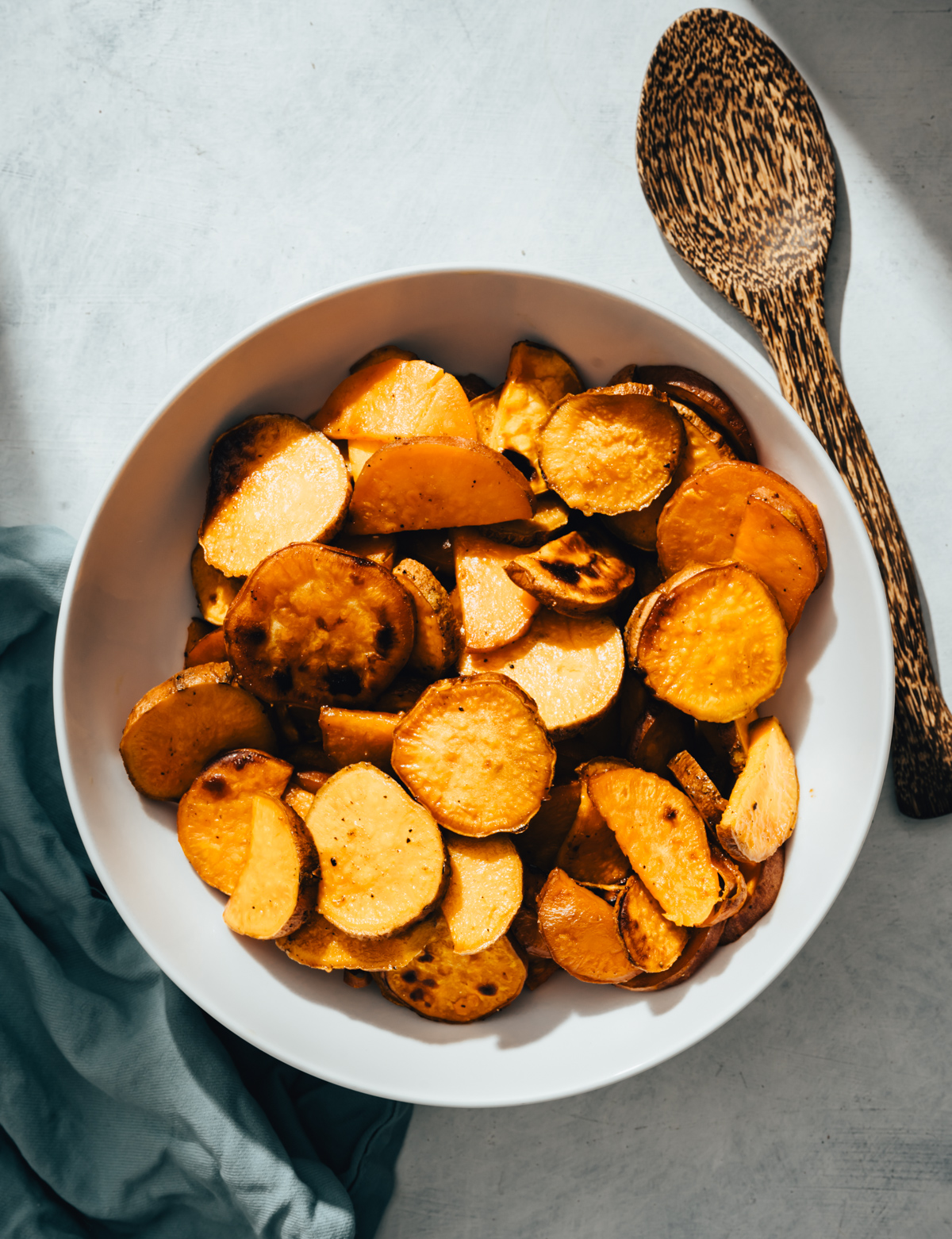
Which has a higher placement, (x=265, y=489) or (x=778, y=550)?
(x=778, y=550)

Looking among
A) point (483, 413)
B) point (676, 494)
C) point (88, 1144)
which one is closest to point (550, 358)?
point (483, 413)

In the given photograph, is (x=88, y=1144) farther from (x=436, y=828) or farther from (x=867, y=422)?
(x=867, y=422)

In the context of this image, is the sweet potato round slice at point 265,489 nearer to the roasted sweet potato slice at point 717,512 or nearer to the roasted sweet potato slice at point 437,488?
the roasted sweet potato slice at point 437,488

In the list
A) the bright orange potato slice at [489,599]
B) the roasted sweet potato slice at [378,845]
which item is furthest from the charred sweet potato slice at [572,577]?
the roasted sweet potato slice at [378,845]

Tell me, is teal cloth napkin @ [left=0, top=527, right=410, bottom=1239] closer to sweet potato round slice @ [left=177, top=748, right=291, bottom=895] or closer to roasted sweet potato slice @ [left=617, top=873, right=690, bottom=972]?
sweet potato round slice @ [left=177, top=748, right=291, bottom=895]

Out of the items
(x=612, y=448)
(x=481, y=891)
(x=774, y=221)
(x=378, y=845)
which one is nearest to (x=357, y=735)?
(x=378, y=845)

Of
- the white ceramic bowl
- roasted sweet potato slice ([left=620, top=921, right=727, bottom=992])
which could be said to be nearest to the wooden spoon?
the white ceramic bowl

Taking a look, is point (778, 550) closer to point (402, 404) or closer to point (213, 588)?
point (402, 404)
